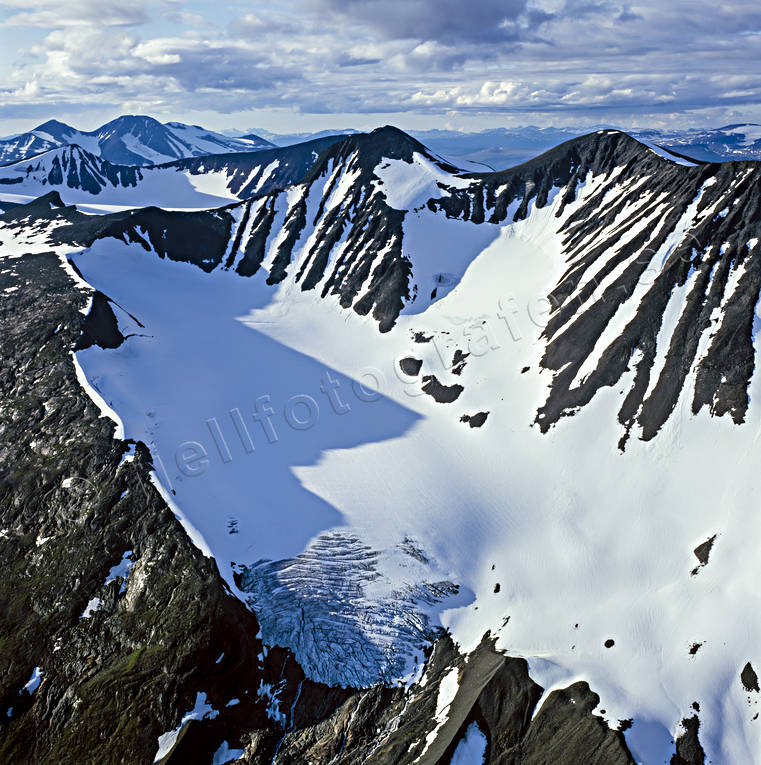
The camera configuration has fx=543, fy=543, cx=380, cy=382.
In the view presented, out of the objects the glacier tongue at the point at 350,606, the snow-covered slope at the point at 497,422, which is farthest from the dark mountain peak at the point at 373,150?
the glacier tongue at the point at 350,606

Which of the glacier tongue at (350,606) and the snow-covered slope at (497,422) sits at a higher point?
the snow-covered slope at (497,422)

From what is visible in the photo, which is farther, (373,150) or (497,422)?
(373,150)

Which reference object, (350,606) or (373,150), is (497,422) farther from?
(373,150)

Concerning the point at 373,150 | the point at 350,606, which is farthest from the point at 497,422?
the point at 373,150

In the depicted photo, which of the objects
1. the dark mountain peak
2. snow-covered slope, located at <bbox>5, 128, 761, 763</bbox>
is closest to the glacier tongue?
snow-covered slope, located at <bbox>5, 128, 761, 763</bbox>

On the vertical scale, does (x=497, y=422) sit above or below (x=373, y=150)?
below

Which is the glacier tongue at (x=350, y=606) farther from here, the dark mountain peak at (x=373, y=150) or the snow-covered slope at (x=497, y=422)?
the dark mountain peak at (x=373, y=150)

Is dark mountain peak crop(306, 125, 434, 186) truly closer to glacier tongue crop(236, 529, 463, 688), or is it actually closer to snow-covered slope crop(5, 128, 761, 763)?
snow-covered slope crop(5, 128, 761, 763)

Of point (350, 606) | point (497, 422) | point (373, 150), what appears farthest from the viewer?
point (373, 150)

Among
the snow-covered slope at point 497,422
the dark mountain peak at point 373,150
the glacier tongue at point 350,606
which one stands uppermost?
the dark mountain peak at point 373,150
